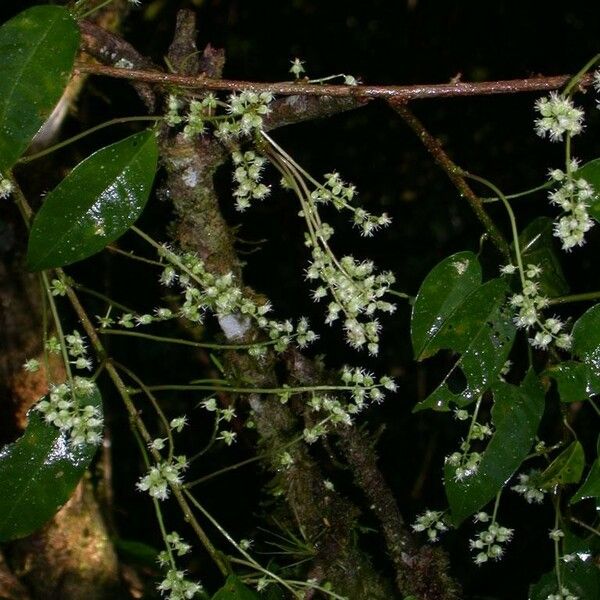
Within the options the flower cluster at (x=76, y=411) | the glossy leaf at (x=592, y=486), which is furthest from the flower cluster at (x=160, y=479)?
the glossy leaf at (x=592, y=486)

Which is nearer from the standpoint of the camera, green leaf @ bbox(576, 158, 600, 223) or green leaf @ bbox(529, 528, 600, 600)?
green leaf @ bbox(576, 158, 600, 223)

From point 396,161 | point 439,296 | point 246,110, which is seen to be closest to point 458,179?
point 439,296

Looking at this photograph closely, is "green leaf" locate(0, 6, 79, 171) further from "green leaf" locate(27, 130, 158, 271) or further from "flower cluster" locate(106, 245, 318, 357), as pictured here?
"flower cluster" locate(106, 245, 318, 357)

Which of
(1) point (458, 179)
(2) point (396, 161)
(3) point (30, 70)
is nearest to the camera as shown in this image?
(3) point (30, 70)

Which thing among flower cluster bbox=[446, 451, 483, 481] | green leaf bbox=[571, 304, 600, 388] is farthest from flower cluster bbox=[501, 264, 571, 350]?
flower cluster bbox=[446, 451, 483, 481]

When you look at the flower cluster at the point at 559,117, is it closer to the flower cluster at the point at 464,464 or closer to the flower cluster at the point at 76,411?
the flower cluster at the point at 464,464

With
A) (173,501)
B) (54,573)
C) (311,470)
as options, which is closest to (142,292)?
(173,501)

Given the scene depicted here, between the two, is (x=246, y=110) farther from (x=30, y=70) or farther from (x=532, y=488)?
(x=532, y=488)
